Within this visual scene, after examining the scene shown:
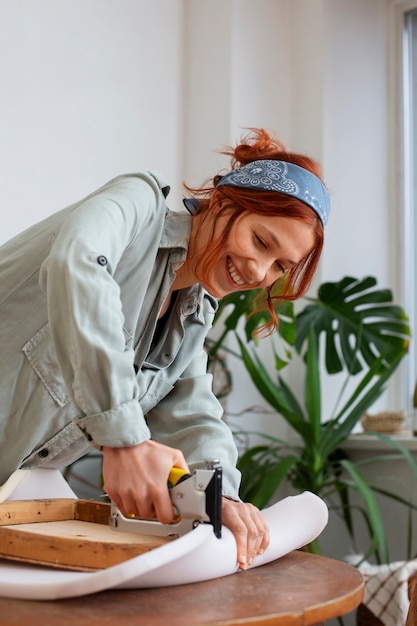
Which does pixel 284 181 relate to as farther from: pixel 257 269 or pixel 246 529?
pixel 246 529

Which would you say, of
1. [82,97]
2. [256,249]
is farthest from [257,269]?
[82,97]

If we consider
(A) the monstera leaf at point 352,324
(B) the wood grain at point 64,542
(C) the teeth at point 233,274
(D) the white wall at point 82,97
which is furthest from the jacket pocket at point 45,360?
(A) the monstera leaf at point 352,324

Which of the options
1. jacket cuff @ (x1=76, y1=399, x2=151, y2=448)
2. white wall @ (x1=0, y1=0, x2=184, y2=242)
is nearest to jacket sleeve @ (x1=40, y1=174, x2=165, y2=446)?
jacket cuff @ (x1=76, y1=399, x2=151, y2=448)

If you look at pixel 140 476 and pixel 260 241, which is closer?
pixel 140 476

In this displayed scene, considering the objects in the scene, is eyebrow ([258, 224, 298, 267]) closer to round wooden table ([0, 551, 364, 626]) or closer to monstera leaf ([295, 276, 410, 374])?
round wooden table ([0, 551, 364, 626])

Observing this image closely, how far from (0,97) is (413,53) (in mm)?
1870

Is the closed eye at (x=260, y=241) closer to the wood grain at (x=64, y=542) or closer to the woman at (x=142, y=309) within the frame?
the woman at (x=142, y=309)

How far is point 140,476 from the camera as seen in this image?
906mm

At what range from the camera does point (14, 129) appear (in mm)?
2418

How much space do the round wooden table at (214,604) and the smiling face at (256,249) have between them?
521mm

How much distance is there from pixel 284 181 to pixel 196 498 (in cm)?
55

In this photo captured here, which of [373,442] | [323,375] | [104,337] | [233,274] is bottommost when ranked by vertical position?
[373,442]

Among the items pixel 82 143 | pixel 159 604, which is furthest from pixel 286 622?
pixel 82 143

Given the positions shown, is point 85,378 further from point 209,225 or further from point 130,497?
point 209,225
